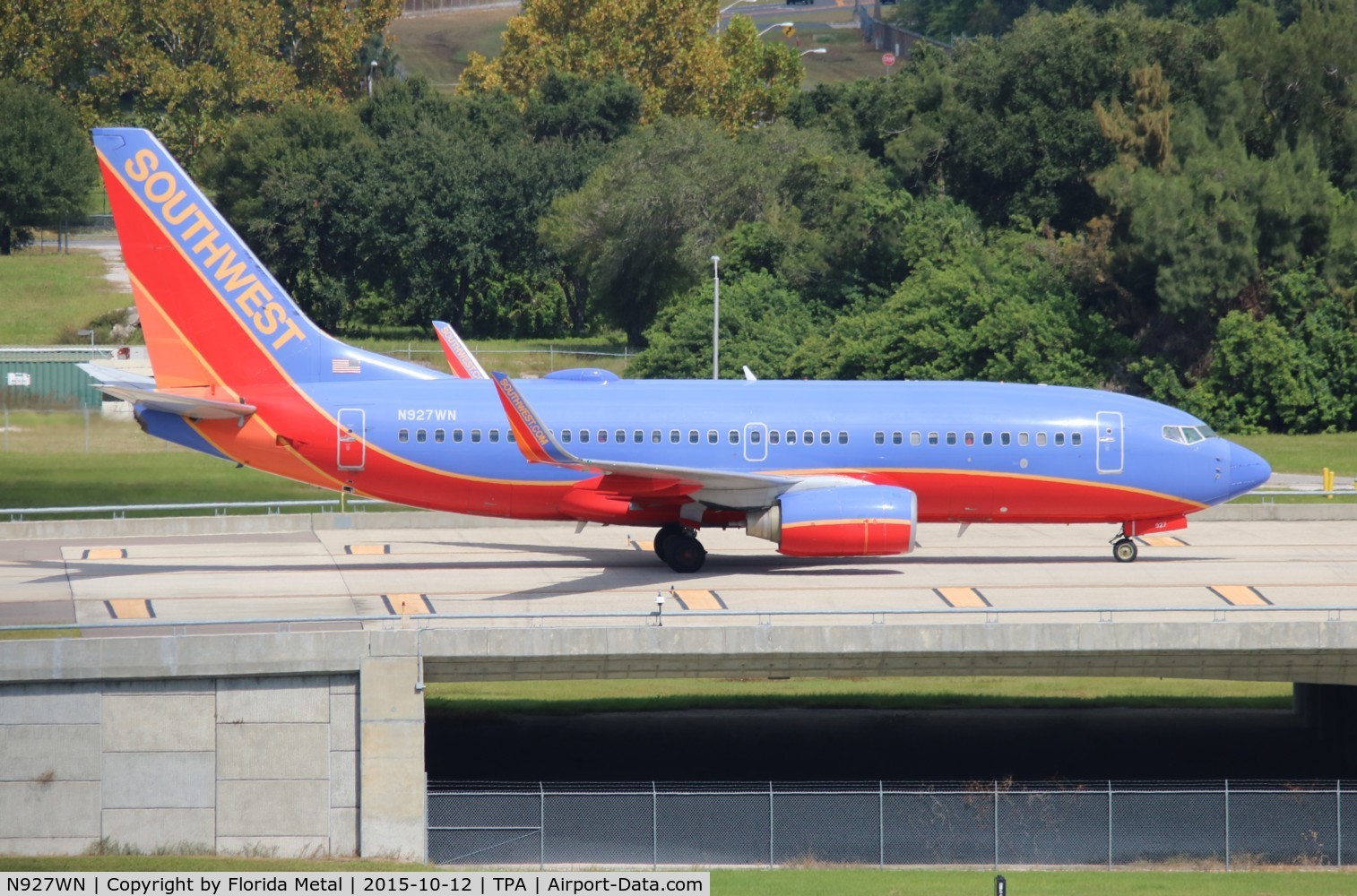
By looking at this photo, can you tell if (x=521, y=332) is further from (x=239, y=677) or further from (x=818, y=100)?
(x=239, y=677)

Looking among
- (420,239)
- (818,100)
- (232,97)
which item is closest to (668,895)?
(420,239)

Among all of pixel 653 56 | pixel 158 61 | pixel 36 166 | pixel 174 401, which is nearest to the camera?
pixel 174 401

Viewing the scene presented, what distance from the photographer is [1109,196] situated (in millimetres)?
74000

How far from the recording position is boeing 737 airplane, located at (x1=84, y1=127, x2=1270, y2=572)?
39.3 metres

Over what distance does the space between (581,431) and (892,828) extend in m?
12.0

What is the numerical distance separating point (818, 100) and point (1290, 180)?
34.7 m

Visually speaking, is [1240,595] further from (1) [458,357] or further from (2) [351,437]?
(1) [458,357]

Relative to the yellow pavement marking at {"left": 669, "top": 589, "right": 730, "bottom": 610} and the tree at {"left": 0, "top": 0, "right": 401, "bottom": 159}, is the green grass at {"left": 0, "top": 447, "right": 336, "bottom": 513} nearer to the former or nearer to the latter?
the yellow pavement marking at {"left": 669, "top": 589, "right": 730, "bottom": 610}

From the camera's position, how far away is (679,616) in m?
32.5

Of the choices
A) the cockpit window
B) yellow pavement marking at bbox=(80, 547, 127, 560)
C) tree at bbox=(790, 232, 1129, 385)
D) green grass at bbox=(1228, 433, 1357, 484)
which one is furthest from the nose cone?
tree at bbox=(790, 232, 1129, 385)

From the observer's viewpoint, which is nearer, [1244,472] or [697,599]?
[697,599]

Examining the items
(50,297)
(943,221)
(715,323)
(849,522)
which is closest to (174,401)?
(849,522)

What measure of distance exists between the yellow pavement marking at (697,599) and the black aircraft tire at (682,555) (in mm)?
2427

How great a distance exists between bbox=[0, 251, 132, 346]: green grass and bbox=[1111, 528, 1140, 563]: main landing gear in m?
62.6
